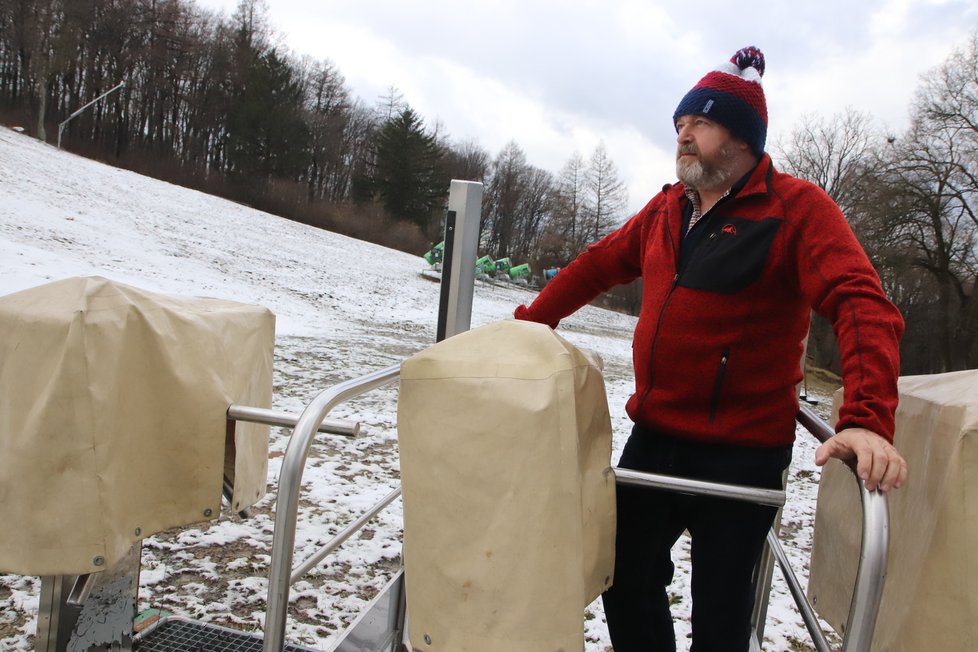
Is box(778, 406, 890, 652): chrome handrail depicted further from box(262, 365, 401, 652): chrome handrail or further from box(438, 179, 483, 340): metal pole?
box(438, 179, 483, 340): metal pole

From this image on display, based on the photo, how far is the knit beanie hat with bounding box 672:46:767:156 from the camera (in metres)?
1.86

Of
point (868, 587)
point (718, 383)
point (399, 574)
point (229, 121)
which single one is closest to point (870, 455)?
point (868, 587)

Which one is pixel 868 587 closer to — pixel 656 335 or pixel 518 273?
pixel 656 335

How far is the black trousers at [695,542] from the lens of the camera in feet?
5.91

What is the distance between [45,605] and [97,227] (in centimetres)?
1654

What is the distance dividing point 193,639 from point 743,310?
7.30ft

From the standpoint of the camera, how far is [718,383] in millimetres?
1796

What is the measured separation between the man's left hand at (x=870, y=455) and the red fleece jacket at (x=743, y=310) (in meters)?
0.32

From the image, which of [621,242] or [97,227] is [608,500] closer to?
[621,242]

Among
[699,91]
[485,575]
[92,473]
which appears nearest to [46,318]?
[92,473]

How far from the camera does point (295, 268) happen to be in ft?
61.9

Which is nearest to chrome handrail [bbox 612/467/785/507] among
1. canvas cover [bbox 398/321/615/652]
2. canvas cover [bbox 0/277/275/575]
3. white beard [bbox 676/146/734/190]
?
canvas cover [bbox 398/321/615/652]

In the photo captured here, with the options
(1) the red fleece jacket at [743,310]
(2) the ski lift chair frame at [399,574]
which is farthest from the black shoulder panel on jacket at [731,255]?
(2) the ski lift chair frame at [399,574]

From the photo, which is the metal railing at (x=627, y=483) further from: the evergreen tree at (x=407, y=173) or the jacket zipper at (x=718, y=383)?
the evergreen tree at (x=407, y=173)
